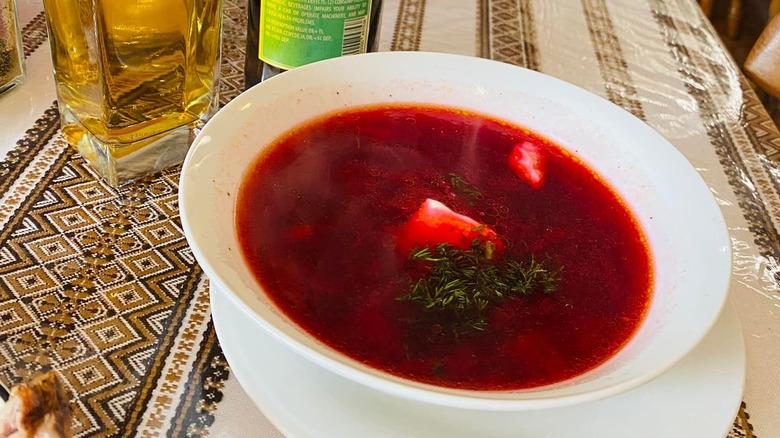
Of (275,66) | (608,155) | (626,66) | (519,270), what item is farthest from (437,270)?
(626,66)

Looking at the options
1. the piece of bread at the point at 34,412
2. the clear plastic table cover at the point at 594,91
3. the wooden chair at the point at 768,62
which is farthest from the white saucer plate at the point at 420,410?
the wooden chair at the point at 768,62

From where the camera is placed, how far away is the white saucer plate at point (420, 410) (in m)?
0.59

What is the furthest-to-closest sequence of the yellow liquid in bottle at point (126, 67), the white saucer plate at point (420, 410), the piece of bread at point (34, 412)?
the yellow liquid in bottle at point (126, 67) → the white saucer plate at point (420, 410) → the piece of bread at point (34, 412)

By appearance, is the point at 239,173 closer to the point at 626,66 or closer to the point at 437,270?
the point at 437,270

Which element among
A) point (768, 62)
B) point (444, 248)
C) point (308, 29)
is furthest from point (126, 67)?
point (768, 62)

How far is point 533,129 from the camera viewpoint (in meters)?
0.93

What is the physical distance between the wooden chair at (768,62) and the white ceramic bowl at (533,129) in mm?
718

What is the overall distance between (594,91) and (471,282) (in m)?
0.71

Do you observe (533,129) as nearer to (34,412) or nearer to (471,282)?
(471,282)

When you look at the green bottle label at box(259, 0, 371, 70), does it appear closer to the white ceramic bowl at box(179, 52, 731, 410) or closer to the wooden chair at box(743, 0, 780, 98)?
the white ceramic bowl at box(179, 52, 731, 410)

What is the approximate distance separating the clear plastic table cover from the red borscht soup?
0.36 ft

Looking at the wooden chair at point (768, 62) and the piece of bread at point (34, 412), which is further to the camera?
the wooden chair at point (768, 62)

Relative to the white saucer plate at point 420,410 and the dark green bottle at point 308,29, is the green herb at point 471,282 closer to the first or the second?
the white saucer plate at point 420,410

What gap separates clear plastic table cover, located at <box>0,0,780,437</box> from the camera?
2.15ft
